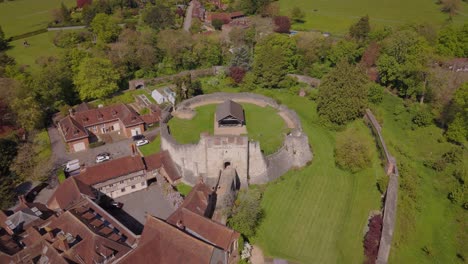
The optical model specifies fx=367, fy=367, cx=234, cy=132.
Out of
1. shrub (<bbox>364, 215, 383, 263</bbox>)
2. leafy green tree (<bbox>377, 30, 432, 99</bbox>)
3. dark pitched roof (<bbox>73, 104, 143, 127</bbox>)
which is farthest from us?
leafy green tree (<bbox>377, 30, 432, 99</bbox>)

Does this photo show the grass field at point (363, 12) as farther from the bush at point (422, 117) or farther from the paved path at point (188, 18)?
the bush at point (422, 117)

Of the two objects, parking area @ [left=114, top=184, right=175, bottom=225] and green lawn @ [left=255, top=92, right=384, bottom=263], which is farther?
parking area @ [left=114, top=184, right=175, bottom=225]

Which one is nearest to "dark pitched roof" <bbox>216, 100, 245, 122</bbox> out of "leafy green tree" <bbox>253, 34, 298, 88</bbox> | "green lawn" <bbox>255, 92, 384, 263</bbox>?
"green lawn" <bbox>255, 92, 384, 263</bbox>

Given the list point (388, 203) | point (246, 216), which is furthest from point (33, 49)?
point (388, 203)

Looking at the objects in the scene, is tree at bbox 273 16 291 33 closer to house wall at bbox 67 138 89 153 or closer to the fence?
the fence

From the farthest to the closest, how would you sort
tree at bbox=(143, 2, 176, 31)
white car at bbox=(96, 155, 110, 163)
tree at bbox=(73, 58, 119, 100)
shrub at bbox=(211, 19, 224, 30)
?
1. shrub at bbox=(211, 19, 224, 30)
2. tree at bbox=(143, 2, 176, 31)
3. tree at bbox=(73, 58, 119, 100)
4. white car at bbox=(96, 155, 110, 163)

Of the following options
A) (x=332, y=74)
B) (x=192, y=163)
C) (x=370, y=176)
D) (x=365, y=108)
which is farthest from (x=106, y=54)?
(x=370, y=176)

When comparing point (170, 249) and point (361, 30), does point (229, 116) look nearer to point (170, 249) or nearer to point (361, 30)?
point (170, 249)

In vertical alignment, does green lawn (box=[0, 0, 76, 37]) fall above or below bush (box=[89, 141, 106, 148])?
above
